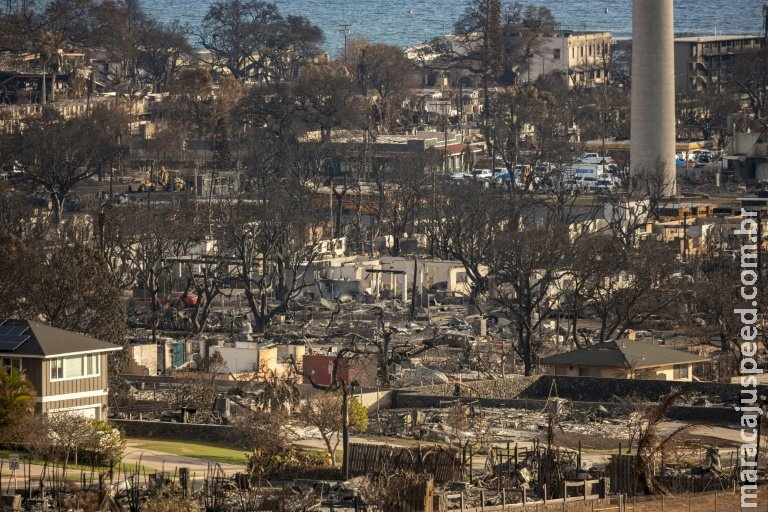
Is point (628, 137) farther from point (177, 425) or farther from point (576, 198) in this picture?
point (177, 425)

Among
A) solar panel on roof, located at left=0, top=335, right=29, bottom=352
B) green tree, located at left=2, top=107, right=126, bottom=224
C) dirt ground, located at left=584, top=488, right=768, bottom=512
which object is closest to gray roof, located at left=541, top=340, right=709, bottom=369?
solar panel on roof, located at left=0, top=335, right=29, bottom=352

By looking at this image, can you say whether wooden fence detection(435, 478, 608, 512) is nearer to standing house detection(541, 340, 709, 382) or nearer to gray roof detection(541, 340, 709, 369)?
standing house detection(541, 340, 709, 382)

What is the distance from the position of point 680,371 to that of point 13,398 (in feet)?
44.7

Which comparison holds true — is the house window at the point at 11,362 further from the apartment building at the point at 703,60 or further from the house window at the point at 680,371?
the apartment building at the point at 703,60

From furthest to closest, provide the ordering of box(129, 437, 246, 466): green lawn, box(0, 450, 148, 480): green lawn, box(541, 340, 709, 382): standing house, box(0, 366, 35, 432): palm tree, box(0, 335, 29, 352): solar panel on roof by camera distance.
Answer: box(541, 340, 709, 382): standing house < box(0, 335, 29, 352): solar panel on roof < box(129, 437, 246, 466): green lawn < box(0, 366, 35, 432): palm tree < box(0, 450, 148, 480): green lawn

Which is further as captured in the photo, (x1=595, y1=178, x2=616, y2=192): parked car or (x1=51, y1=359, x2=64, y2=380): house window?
(x1=595, y1=178, x2=616, y2=192): parked car

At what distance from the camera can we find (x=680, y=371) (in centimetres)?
4466

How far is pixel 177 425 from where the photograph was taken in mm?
37812

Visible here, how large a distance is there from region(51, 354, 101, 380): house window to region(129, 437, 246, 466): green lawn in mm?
1198

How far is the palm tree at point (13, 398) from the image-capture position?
35.3 metres

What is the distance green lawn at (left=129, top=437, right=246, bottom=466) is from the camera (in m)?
35.7

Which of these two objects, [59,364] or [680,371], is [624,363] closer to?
[680,371]

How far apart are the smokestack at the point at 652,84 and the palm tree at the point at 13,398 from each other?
4804cm

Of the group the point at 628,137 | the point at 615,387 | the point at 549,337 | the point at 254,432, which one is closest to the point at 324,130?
the point at 628,137
